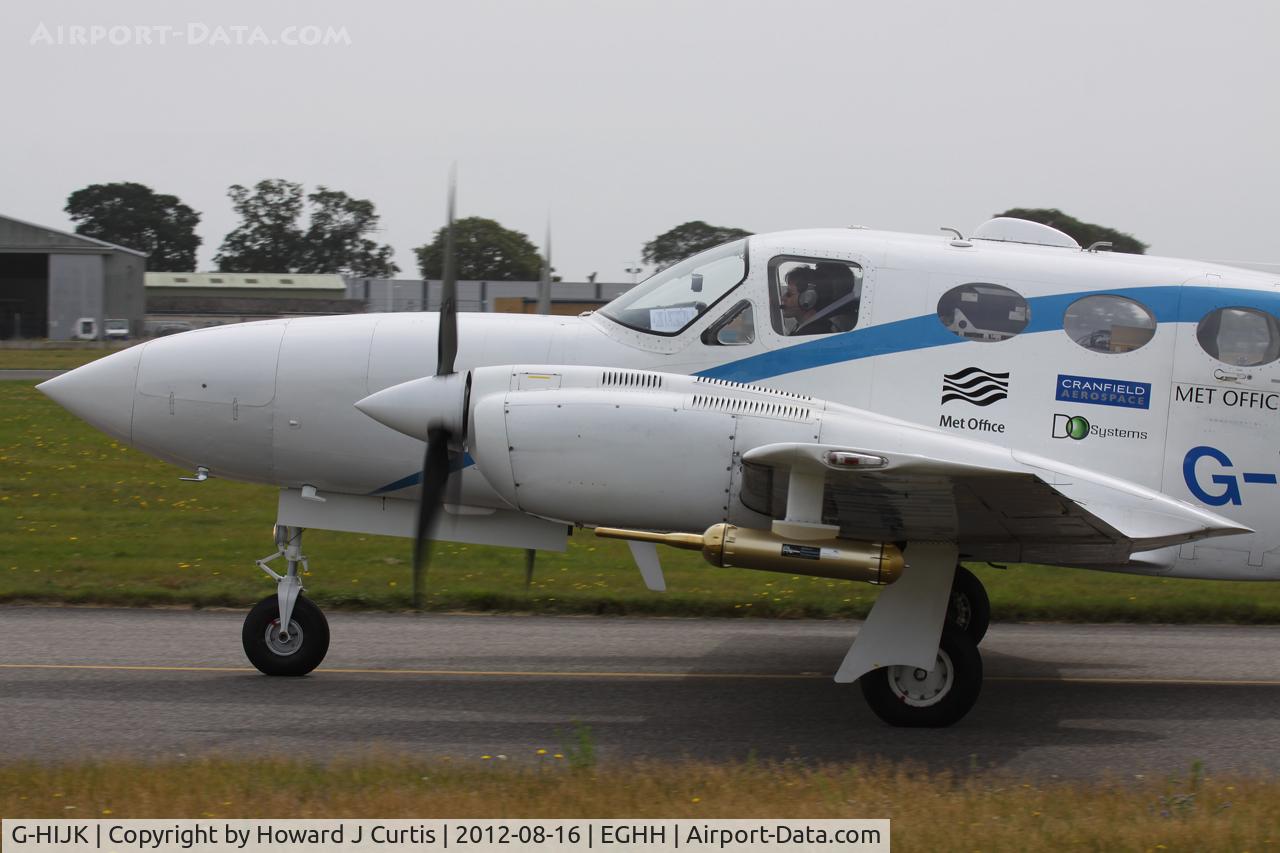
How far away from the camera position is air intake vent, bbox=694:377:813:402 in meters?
7.61

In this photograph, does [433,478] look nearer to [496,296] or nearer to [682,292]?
[682,292]

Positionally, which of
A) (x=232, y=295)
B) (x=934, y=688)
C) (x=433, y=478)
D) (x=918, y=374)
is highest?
(x=232, y=295)

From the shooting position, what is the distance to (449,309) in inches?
304

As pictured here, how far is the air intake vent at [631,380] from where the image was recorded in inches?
293

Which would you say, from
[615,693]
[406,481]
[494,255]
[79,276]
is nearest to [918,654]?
[615,693]

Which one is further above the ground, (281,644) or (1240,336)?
(1240,336)

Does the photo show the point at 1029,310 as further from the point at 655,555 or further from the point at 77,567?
the point at 77,567

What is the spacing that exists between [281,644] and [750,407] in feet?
12.8

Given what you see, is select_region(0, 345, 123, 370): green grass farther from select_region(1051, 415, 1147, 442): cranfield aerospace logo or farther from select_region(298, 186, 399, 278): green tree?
select_region(1051, 415, 1147, 442): cranfield aerospace logo

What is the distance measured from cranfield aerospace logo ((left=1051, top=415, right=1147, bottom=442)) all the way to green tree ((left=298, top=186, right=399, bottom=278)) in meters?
50.0

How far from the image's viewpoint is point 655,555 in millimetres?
8922

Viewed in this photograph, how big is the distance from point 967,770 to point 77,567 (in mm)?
9497

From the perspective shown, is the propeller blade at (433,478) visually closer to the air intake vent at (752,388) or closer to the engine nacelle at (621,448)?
the engine nacelle at (621,448)

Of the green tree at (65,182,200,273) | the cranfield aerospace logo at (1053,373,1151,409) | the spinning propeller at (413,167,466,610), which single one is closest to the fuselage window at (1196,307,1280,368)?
the cranfield aerospace logo at (1053,373,1151,409)
